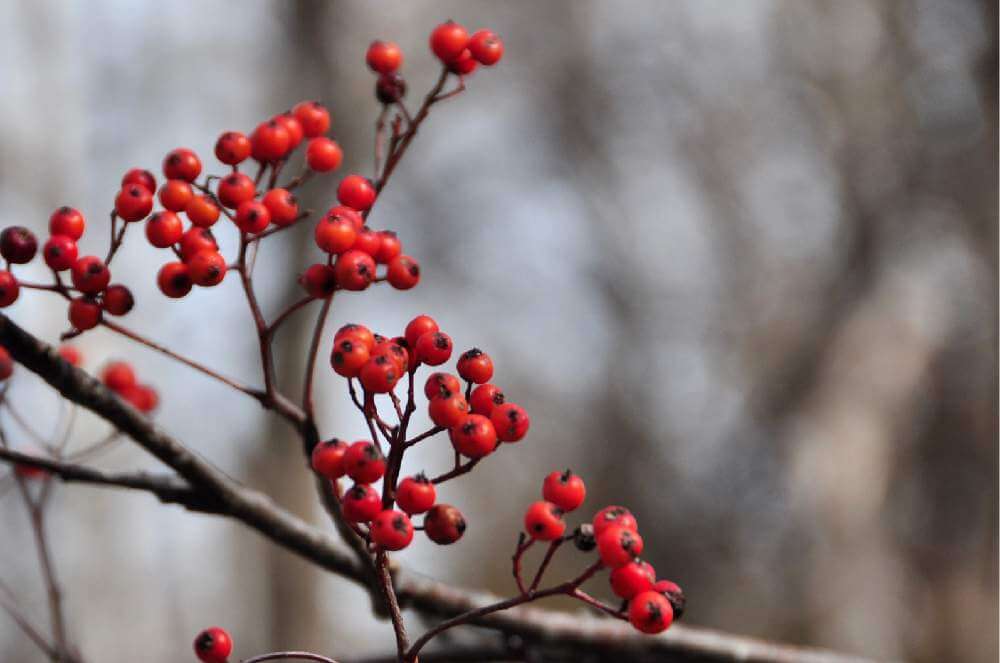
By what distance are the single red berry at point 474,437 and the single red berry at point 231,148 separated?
623 millimetres

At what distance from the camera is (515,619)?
1890 millimetres

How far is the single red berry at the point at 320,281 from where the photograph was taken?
1.23m

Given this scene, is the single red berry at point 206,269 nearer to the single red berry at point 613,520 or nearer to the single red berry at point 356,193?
the single red berry at point 356,193

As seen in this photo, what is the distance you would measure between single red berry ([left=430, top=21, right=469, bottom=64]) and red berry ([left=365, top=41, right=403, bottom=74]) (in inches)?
4.6

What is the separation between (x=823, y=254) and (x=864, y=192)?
934 millimetres

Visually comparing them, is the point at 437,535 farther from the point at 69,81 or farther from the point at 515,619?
the point at 69,81

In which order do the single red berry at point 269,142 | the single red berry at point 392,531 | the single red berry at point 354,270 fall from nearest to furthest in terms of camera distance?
the single red berry at point 392,531, the single red berry at point 354,270, the single red berry at point 269,142

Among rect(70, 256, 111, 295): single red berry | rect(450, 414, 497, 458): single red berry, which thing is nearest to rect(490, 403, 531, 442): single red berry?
rect(450, 414, 497, 458): single red berry

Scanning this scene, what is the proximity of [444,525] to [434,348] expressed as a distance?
0.20 metres

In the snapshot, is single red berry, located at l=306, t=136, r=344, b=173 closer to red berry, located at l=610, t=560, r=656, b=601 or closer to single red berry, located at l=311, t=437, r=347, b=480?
single red berry, located at l=311, t=437, r=347, b=480

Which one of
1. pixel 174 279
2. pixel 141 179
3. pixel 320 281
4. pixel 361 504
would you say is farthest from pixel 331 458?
pixel 141 179

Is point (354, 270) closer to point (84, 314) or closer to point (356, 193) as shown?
point (356, 193)

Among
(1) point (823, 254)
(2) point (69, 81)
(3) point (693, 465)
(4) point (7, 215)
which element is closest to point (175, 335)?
(4) point (7, 215)

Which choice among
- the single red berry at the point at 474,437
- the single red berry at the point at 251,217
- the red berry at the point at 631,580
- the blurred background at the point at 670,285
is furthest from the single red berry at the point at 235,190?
the blurred background at the point at 670,285
